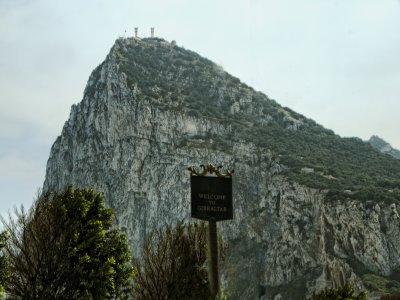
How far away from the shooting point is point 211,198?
1677 cm

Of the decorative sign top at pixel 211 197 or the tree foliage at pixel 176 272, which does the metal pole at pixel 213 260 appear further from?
the tree foliage at pixel 176 272

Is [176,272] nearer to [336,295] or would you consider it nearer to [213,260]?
[213,260]

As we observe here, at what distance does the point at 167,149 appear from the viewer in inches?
3910

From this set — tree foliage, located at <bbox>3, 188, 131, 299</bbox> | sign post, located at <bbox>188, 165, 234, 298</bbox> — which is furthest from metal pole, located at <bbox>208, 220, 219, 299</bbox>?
tree foliage, located at <bbox>3, 188, 131, 299</bbox>

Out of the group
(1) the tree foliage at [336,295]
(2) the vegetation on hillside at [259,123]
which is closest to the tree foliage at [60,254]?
(1) the tree foliage at [336,295]

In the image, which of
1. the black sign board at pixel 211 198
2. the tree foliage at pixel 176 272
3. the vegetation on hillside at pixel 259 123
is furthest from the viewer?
the vegetation on hillside at pixel 259 123

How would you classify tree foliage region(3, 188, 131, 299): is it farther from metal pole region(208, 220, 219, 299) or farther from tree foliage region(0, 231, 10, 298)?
metal pole region(208, 220, 219, 299)

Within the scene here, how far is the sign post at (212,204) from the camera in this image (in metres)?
16.6

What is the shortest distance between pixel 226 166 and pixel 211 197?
77459 mm

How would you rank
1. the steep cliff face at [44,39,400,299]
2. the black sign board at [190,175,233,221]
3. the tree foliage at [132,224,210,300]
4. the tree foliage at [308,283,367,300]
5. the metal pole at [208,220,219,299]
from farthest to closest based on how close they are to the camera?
the steep cliff face at [44,39,400,299] < the tree foliage at [132,224,210,300] < the tree foliage at [308,283,367,300] < the metal pole at [208,220,219,299] < the black sign board at [190,175,233,221]

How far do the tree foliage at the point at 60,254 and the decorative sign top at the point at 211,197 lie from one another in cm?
693

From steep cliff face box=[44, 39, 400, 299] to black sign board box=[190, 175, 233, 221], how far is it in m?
52.6

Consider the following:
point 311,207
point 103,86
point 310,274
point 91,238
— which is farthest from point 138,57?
point 91,238

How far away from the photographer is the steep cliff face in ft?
235
